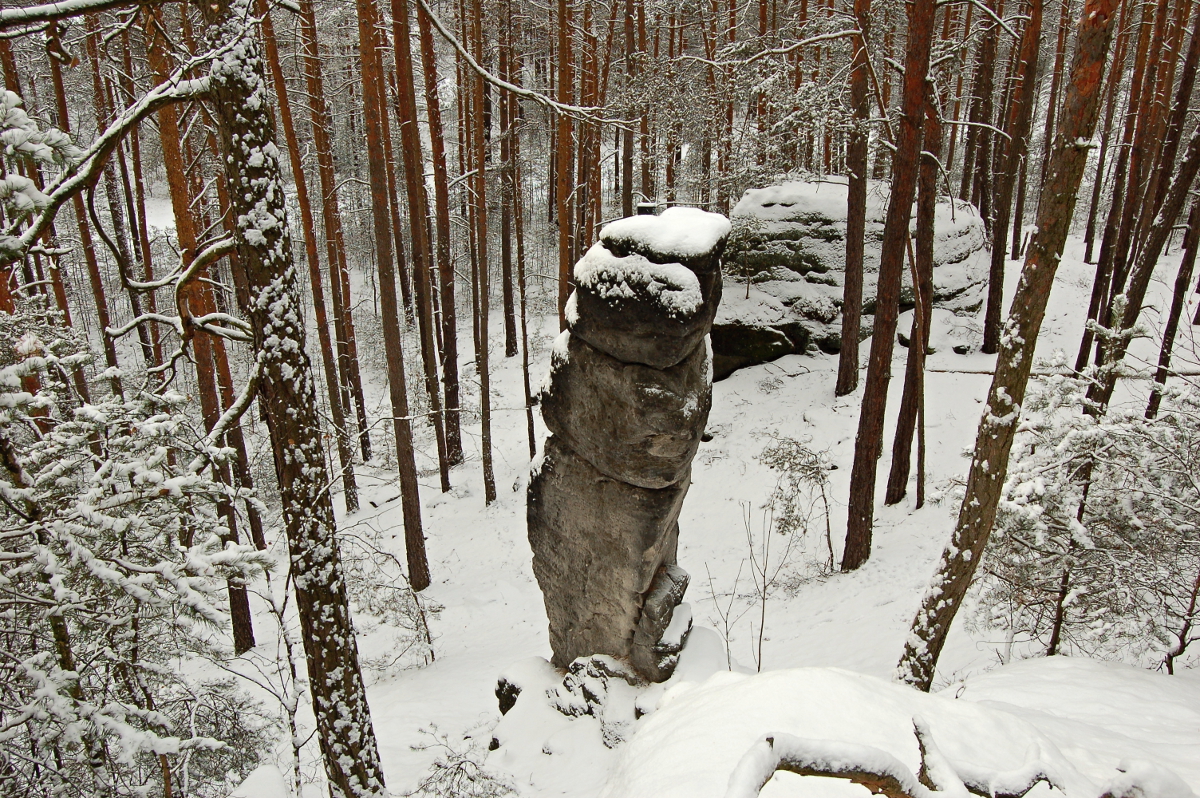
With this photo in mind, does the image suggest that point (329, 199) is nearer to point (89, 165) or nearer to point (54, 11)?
point (89, 165)

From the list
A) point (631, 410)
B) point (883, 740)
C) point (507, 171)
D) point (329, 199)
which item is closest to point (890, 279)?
point (631, 410)

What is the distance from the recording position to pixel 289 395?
13.3 feet

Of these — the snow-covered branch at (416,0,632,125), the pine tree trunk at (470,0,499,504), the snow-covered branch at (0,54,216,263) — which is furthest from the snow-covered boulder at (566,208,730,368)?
the pine tree trunk at (470,0,499,504)

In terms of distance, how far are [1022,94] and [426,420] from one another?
587 inches

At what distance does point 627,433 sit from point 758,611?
494 centimetres

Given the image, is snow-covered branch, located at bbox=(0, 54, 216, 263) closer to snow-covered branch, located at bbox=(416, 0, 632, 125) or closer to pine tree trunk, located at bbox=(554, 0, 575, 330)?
snow-covered branch, located at bbox=(416, 0, 632, 125)

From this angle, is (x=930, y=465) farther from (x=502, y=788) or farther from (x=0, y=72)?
(x=0, y=72)

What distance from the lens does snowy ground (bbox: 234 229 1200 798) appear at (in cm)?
402

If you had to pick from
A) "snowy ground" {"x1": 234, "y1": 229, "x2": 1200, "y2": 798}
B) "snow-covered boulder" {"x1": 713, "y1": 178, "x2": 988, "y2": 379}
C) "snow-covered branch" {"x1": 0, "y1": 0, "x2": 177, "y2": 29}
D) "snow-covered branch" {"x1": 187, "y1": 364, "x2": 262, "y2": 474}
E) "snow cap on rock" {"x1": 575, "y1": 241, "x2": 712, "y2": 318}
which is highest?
"snow-covered branch" {"x1": 0, "y1": 0, "x2": 177, "y2": 29}

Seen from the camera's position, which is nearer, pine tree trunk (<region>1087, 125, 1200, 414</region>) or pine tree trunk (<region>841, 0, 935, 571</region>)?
pine tree trunk (<region>841, 0, 935, 571</region>)

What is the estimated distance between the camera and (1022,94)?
12328 millimetres

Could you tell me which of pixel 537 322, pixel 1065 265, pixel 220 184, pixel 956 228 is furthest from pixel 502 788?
pixel 1065 265

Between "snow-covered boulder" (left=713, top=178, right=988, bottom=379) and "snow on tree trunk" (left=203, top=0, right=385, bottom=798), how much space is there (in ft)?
38.6

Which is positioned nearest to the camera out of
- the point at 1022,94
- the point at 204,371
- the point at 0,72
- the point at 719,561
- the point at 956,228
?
the point at 204,371
